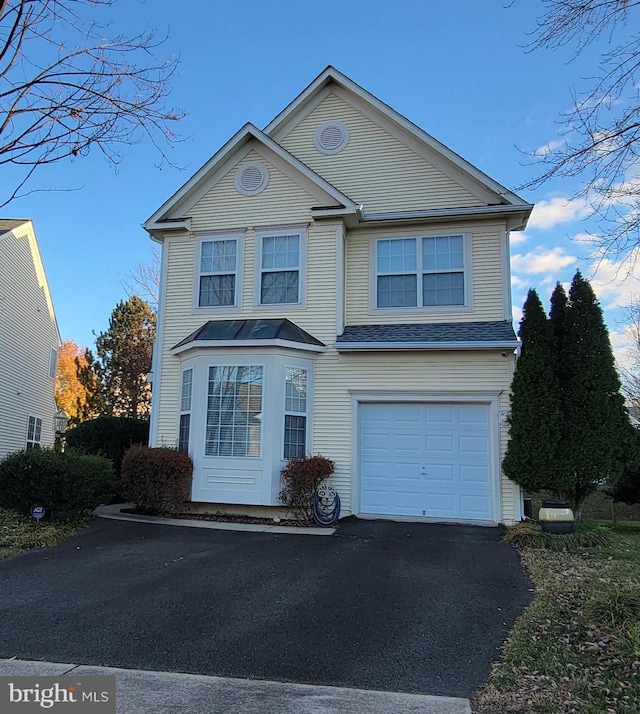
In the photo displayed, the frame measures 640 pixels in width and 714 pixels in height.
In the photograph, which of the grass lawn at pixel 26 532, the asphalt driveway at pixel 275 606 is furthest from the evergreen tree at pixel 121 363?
the asphalt driveway at pixel 275 606

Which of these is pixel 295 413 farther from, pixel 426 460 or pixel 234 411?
pixel 426 460

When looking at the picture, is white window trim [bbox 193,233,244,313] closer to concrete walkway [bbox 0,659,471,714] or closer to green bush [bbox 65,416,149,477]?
green bush [bbox 65,416,149,477]

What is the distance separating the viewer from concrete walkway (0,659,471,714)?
11.4 feet

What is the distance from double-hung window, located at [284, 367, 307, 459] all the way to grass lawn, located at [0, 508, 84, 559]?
13.0 ft

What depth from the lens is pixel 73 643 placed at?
15.0 feet

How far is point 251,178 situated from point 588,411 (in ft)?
27.3

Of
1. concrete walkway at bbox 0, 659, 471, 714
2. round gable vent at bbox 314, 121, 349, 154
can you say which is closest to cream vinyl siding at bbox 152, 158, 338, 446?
round gable vent at bbox 314, 121, 349, 154

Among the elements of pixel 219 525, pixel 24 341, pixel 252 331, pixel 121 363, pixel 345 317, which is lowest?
pixel 219 525

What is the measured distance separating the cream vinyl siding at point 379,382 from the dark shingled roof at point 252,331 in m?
0.71

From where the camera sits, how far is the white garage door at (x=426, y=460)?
1065 centimetres

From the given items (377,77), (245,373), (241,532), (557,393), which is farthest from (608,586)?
(377,77)

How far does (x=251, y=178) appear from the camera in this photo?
40.3ft

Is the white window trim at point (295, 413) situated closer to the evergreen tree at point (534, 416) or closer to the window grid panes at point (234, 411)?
the window grid panes at point (234, 411)
